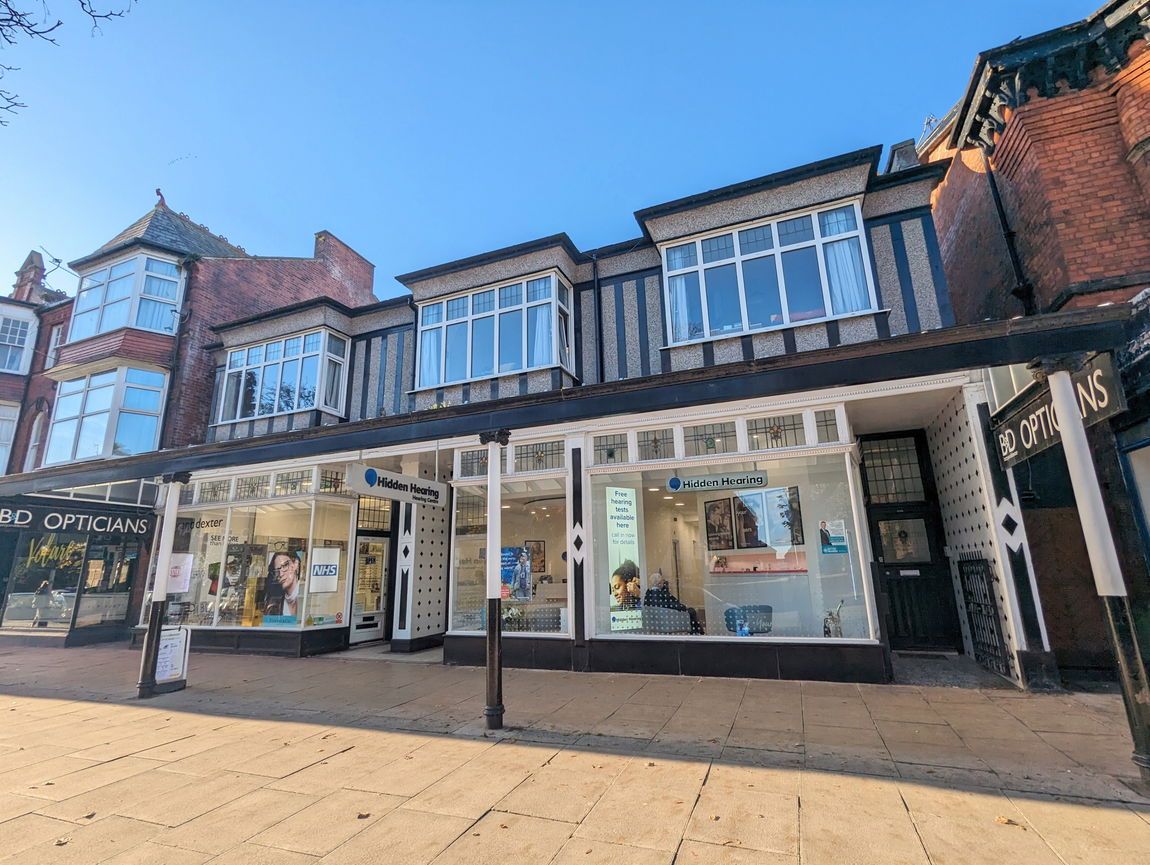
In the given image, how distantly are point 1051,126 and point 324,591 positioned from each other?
1484cm

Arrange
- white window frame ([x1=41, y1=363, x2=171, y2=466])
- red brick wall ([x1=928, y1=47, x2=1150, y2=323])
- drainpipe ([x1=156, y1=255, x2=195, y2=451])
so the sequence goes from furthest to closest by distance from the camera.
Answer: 1. drainpipe ([x1=156, y1=255, x2=195, y2=451])
2. white window frame ([x1=41, y1=363, x2=171, y2=466])
3. red brick wall ([x1=928, y1=47, x2=1150, y2=323])

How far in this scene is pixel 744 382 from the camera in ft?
19.6

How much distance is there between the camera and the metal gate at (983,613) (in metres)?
7.41

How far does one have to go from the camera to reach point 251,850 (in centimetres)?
347

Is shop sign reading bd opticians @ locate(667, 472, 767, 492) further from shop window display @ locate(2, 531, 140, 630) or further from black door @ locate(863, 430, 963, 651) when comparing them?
shop window display @ locate(2, 531, 140, 630)

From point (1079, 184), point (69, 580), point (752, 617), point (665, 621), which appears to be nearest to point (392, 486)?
point (665, 621)

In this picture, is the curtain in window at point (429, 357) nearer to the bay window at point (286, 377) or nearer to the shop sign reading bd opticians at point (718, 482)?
the bay window at point (286, 377)

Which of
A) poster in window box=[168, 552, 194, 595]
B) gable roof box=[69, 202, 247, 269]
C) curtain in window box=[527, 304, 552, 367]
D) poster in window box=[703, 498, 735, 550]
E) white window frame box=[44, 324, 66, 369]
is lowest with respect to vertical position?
poster in window box=[168, 552, 194, 595]

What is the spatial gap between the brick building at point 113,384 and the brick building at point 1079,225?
674 inches

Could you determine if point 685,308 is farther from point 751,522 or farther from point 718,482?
point 751,522

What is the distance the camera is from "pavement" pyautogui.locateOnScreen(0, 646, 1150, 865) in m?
3.38

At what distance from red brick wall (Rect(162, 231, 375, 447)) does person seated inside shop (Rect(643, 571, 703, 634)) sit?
1360 cm

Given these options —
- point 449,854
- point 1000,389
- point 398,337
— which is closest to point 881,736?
point 449,854

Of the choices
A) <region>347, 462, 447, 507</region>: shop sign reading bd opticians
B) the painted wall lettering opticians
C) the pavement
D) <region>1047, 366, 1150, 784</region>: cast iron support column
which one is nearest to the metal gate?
the pavement
